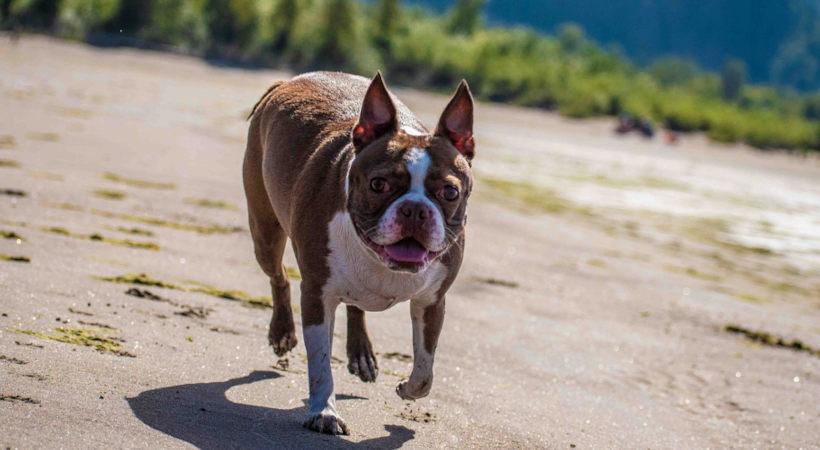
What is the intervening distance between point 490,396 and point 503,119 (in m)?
30.8

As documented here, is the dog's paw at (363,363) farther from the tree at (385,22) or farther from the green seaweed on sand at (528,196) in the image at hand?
the tree at (385,22)

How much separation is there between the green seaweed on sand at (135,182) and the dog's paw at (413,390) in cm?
596

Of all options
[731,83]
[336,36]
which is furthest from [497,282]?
[731,83]

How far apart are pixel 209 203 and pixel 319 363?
220 inches

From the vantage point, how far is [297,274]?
8.63 meters

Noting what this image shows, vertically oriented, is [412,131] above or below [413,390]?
above

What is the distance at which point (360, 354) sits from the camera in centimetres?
627

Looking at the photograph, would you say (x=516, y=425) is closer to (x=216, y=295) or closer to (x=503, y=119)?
(x=216, y=295)

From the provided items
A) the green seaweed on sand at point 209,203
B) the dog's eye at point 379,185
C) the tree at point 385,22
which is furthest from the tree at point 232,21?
the dog's eye at point 379,185

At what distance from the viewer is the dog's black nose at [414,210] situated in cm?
493

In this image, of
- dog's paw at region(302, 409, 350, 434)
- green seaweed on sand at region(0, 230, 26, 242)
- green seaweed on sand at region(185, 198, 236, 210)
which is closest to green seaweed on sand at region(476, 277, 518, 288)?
green seaweed on sand at region(185, 198, 236, 210)

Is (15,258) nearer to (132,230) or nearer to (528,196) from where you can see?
(132,230)

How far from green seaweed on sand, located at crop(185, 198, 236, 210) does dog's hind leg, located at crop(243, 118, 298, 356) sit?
3.74 metres

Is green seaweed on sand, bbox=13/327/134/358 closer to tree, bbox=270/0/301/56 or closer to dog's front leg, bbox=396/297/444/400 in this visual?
dog's front leg, bbox=396/297/444/400
